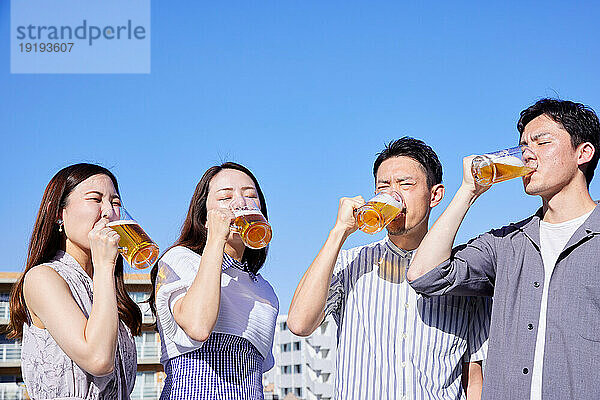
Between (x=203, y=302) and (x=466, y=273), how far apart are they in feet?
3.62

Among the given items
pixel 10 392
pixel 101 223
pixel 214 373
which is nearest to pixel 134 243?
pixel 101 223

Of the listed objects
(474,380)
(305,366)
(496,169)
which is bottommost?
(305,366)

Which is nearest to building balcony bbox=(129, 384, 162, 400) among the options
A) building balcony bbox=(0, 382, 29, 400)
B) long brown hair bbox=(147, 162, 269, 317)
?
building balcony bbox=(0, 382, 29, 400)

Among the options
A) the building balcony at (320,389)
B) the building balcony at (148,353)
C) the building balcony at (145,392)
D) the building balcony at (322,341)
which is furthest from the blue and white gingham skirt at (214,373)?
the building balcony at (322,341)

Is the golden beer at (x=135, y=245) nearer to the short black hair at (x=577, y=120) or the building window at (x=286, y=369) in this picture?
the short black hair at (x=577, y=120)

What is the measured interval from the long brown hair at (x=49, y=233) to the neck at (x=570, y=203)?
1917 millimetres

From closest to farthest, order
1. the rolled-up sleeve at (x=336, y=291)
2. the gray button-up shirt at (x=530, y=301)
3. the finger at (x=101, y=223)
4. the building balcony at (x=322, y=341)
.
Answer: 1. the gray button-up shirt at (x=530, y=301)
2. the finger at (x=101, y=223)
3. the rolled-up sleeve at (x=336, y=291)
4. the building balcony at (x=322, y=341)

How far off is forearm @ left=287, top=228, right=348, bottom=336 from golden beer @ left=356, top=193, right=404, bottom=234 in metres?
0.10

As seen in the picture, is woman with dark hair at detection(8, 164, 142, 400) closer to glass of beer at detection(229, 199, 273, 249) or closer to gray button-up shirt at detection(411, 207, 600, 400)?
glass of beer at detection(229, 199, 273, 249)

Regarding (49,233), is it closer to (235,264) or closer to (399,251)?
(235,264)

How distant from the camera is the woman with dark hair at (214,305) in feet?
9.59

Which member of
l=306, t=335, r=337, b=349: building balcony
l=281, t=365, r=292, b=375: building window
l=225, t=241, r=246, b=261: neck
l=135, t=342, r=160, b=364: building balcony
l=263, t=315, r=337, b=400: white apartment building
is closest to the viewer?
l=225, t=241, r=246, b=261: neck

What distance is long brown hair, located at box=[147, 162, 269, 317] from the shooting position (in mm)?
3379

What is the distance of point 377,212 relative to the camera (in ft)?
9.94
